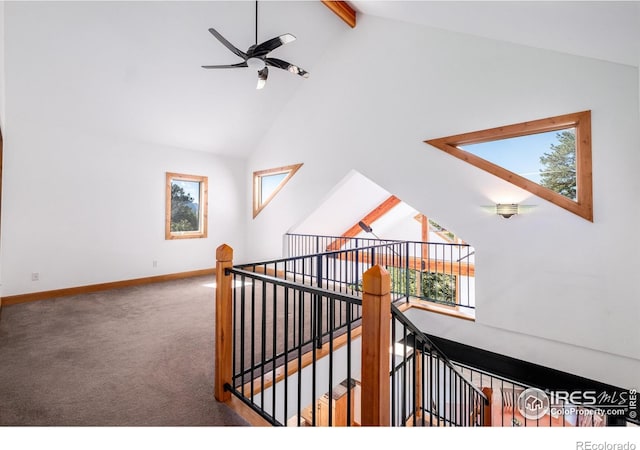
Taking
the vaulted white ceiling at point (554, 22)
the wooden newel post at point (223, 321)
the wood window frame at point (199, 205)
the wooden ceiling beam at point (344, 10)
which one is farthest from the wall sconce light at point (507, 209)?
the wood window frame at point (199, 205)

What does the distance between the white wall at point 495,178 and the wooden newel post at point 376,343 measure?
3.32 metres

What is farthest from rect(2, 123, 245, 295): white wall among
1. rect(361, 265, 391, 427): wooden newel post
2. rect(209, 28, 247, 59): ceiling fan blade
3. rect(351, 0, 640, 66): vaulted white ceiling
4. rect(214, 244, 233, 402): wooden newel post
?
rect(361, 265, 391, 427): wooden newel post

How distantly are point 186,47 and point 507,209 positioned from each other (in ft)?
16.5

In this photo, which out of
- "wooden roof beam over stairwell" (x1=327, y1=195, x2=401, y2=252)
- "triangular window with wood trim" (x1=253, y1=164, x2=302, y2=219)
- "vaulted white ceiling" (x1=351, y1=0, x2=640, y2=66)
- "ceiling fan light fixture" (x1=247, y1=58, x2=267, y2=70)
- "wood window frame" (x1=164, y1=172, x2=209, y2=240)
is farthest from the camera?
"wooden roof beam over stairwell" (x1=327, y1=195, x2=401, y2=252)

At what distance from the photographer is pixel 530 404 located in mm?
4141

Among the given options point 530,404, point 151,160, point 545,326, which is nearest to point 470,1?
point 545,326

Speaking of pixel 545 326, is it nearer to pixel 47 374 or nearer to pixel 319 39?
pixel 47 374

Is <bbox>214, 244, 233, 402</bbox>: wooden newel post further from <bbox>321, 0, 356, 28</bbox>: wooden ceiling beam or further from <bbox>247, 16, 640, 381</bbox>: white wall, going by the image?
<bbox>321, 0, 356, 28</bbox>: wooden ceiling beam

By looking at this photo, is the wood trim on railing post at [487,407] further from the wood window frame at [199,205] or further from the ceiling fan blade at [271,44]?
the wood window frame at [199,205]

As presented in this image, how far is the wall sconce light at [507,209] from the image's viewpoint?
12.1ft

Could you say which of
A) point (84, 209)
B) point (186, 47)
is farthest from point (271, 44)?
point (84, 209)

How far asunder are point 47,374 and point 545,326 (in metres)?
5.21

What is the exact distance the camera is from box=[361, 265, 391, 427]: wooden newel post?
1312 millimetres

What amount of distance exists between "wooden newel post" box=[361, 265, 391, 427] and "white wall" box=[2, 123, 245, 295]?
549 cm
